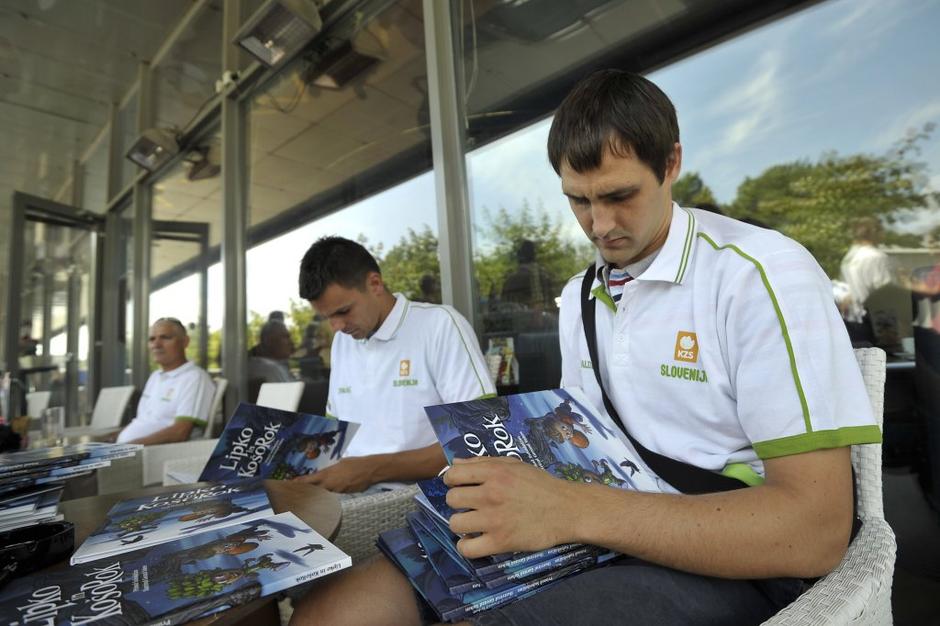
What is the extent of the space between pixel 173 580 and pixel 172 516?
389mm

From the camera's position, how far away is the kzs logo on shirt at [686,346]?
88 centimetres

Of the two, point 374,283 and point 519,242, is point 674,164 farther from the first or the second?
point 519,242

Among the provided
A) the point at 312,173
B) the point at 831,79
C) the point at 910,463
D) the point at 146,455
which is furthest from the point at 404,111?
the point at 910,463

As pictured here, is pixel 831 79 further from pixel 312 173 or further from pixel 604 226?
pixel 312 173

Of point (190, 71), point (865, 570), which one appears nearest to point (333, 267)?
point (865, 570)

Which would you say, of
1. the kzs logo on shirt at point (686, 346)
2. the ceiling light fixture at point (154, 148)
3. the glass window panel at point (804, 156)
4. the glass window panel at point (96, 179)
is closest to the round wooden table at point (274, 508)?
A: the kzs logo on shirt at point (686, 346)

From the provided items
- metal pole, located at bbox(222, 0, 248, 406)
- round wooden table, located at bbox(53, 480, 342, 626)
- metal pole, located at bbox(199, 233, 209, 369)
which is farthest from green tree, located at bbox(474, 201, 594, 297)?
metal pole, located at bbox(199, 233, 209, 369)

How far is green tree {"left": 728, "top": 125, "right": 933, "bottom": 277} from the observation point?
2006 mm

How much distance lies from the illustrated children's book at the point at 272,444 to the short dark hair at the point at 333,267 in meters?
0.65

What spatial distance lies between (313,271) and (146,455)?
5.11 ft

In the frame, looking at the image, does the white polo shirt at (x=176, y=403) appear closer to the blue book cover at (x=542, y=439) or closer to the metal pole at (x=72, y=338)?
the blue book cover at (x=542, y=439)

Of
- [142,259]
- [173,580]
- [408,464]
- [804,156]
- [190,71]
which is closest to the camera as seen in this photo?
[173,580]

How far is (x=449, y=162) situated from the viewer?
2.56 metres

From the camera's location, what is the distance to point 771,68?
243 centimetres
